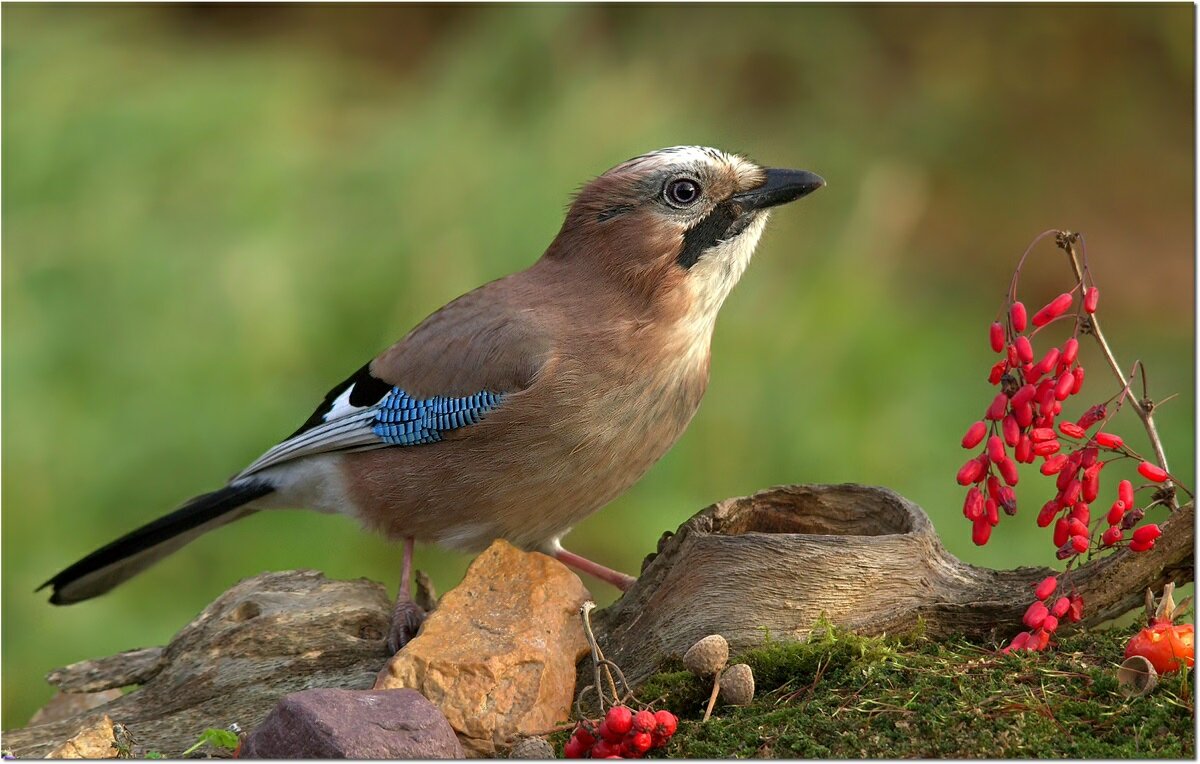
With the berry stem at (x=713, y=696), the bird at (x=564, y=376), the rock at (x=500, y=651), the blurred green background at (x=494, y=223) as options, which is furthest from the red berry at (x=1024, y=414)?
the blurred green background at (x=494, y=223)

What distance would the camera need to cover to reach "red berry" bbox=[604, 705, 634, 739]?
2891 millimetres

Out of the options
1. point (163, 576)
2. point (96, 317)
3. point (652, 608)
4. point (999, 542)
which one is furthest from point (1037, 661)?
point (96, 317)

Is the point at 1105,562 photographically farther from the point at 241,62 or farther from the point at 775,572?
the point at 241,62

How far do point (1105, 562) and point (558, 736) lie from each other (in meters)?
1.29

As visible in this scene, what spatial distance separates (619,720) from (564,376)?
49.0 inches

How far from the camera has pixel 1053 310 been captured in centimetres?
295

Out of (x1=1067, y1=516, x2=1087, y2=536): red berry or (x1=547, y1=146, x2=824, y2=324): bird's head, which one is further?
(x1=547, y1=146, x2=824, y2=324): bird's head

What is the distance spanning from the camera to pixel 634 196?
13.5ft

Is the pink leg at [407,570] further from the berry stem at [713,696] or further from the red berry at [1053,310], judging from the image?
the red berry at [1053,310]

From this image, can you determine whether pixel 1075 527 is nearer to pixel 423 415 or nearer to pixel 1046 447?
pixel 1046 447

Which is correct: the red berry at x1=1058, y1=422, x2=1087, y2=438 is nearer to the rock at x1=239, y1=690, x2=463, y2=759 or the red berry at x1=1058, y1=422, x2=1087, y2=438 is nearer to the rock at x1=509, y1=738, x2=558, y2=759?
the rock at x1=509, y1=738, x2=558, y2=759

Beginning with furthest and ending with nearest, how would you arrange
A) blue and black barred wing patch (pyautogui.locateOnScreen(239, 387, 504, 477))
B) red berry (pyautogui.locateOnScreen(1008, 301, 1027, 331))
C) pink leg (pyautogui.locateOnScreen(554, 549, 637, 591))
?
pink leg (pyautogui.locateOnScreen(554, 549, 637, 591)) → blue and black barred wing patch (pyautogui.locateOnScreen(239, 387, 504, 477)) → red berry (pyautogui.locateOnScreen(1008, 301, 1027, 331))

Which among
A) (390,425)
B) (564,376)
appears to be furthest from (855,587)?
(390,425)

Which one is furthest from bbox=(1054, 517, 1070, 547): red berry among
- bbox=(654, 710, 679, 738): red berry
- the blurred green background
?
the blurred green background
